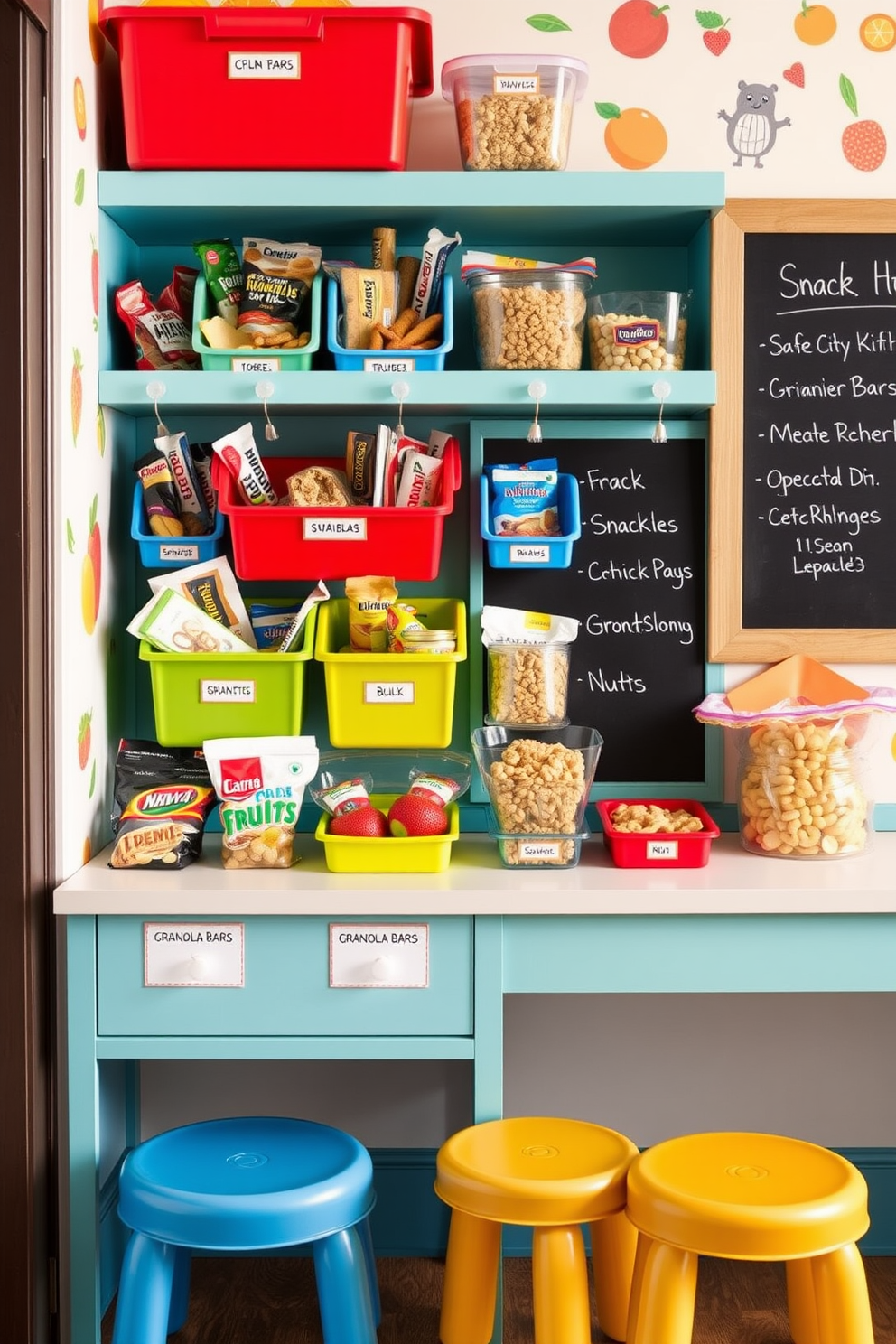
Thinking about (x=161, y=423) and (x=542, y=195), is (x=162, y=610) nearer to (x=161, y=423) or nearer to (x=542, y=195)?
(x=161, y=423)

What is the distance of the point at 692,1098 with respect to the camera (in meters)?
2.52

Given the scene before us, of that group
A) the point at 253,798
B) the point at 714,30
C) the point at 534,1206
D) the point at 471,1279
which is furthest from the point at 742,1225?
the point at 714,30

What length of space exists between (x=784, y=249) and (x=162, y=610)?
1.31 m

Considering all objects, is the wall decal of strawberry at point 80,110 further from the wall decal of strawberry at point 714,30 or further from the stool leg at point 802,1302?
the stool leg at point 802,1302

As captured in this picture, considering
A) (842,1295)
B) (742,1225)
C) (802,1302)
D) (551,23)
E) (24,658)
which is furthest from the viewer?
(551,23)

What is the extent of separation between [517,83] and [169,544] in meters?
0.98

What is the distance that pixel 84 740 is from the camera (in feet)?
6.98

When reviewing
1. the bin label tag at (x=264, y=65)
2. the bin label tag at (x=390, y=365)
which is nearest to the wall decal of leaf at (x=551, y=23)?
the bin label tag at (x=264, y=65)

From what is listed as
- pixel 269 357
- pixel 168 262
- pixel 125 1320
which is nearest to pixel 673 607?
pixel 269 357

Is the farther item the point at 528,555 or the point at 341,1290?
the point at 528,555

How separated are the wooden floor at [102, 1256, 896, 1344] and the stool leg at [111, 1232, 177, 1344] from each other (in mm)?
409

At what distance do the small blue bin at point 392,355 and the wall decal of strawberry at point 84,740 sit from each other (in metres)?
0.74

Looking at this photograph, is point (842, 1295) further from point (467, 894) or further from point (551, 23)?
point (551, 23)

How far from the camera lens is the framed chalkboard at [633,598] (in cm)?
242
